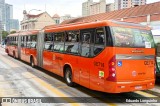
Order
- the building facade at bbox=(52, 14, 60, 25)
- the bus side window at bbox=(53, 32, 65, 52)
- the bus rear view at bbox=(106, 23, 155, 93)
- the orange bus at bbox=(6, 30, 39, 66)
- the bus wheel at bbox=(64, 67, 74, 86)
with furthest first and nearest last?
1. the building facade at bbox=(52, 14, 60, 25)
2. the orange bus at bbox=(6, 30, 39, 66)
3. the bus side window at bbox=(53, 32, 65, 52)
4. the bus wheel at bbox=(64, 67, 74, 86)
5. the bus rear view at bbox=(106, 23, 155, 93)

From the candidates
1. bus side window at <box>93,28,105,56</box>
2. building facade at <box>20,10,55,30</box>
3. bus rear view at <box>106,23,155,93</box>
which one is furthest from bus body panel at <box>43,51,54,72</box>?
building facade at <box>20,10,55,30</box>

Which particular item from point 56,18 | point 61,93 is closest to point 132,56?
point 61,93

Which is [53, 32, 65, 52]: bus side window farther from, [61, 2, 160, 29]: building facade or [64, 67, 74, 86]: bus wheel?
[61, 2, 160, 29]: building facade

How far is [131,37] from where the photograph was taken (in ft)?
29.7

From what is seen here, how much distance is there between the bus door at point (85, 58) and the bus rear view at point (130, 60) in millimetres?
1289

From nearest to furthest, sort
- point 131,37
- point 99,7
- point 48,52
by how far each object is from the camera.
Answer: point 131,37 < point 48,52 < point 99,7

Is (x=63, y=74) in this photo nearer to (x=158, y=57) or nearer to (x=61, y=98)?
(x=61, y=98)

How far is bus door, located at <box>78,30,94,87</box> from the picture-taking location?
985 cm

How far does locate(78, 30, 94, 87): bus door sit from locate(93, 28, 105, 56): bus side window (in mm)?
389

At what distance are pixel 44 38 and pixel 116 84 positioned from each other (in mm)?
8197

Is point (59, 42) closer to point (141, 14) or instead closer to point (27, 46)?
point (27, 46)

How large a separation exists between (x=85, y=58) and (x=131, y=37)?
6.77 feet

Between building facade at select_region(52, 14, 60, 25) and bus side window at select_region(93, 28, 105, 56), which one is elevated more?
building facade at select_region(52, 14, 60, 25)

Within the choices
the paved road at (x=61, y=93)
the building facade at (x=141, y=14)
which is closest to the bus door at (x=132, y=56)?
the paved road at (x=61, y=93)
